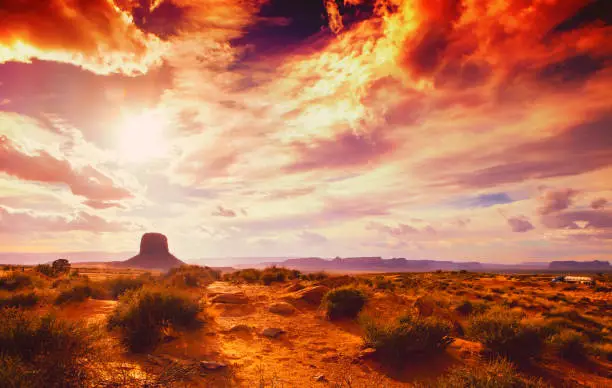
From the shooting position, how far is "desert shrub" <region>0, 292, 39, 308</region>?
42.8 feet

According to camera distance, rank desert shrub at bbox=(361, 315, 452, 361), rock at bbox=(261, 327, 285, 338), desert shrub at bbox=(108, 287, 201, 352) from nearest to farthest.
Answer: desert shrub at bbox=(361, 315, 452, 361) → desert shrub at bbox=(108, 287, 201, 352) → rock at bbox=(261, 327, 285, 338)

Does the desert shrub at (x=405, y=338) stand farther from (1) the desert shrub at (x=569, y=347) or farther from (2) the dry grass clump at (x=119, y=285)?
(2) the dry grass clump at (x=119, y=285)

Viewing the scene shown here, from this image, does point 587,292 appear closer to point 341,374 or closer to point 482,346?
point 482,346

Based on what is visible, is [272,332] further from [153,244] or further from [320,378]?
[153,244]

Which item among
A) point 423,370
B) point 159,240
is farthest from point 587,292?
point 159,240

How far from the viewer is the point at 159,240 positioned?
133 m

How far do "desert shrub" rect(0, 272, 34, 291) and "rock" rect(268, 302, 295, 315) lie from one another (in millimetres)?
15341

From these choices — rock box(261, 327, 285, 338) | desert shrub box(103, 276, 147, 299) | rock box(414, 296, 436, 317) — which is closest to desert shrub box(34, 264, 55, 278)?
desert shrub box(103, 276, 147, 299)

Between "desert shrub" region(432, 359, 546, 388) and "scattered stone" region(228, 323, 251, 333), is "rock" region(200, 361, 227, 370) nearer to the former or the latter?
"scattered stone" region(228, 323, 251, 333)

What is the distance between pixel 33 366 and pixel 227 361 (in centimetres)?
443

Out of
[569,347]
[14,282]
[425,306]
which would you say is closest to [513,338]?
[569,347]

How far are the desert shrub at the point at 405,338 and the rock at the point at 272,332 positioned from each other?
3.55 metres

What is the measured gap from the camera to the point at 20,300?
534 inches

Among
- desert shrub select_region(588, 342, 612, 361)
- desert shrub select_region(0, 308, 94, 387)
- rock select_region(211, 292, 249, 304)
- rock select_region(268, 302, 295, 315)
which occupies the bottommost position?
desert shrub select_region(588, 342, 612, 361)
